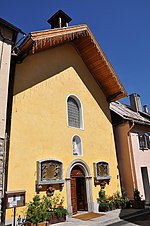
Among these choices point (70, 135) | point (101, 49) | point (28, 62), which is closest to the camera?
point (28, 62)

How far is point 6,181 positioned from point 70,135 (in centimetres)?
394

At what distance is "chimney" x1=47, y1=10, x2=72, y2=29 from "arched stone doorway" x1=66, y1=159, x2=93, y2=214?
8.60m

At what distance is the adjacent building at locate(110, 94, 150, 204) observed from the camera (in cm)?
1201

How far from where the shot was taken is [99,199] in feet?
34.1

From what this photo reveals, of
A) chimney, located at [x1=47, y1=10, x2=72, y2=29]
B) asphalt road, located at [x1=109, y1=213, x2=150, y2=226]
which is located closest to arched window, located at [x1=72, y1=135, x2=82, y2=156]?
asphalt road, located at [x1=109, y1=213, x2=150, y2=226]

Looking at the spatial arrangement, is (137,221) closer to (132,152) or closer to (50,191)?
(50,191)

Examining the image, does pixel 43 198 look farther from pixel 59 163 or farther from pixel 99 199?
pixel 99 199

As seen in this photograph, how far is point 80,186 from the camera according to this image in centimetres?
1062

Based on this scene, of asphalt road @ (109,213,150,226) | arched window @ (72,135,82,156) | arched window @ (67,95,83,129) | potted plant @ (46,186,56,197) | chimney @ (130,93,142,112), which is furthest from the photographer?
chimney @ (130,93,142,112)

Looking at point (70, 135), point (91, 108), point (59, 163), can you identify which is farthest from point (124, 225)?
point (91, 108)

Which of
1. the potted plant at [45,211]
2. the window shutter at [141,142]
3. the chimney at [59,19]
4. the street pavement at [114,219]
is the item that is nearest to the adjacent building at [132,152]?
the window shutter at [141,142]

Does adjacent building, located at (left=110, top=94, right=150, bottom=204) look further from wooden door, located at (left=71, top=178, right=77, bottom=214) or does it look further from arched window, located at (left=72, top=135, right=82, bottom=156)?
wooden door, located at (left=71, top=178, right=77, bottom=214)

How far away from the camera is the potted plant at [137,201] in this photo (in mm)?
10766

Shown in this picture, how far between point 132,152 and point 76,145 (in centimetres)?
377
